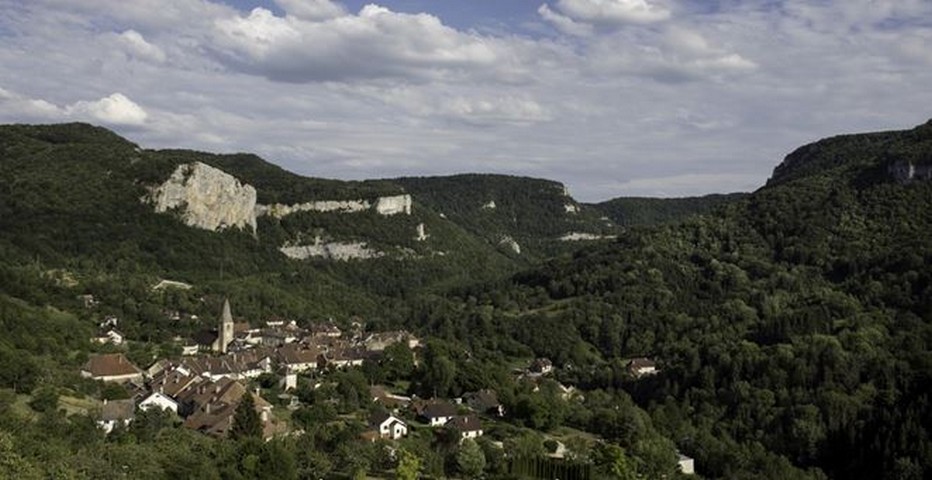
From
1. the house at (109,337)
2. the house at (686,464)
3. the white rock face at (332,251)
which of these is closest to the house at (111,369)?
the house at (109,337)

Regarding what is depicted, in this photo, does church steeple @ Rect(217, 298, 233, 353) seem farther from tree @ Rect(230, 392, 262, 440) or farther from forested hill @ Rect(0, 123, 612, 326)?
tree @ Rect(230, 392, 262, 440)

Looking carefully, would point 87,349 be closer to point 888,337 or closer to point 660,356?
point 660,356

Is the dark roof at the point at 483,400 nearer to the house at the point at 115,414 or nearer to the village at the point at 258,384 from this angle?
the village at the point at 258,384

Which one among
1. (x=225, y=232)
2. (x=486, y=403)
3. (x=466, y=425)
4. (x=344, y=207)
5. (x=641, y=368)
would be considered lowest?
(x=641, y=368)

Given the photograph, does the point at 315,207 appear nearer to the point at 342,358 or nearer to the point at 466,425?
the point at 342,358

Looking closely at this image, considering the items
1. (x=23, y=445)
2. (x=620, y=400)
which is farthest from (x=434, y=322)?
(x=23, y=445)

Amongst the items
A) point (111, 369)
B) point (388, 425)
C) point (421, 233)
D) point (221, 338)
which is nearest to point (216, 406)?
point (388, 425)

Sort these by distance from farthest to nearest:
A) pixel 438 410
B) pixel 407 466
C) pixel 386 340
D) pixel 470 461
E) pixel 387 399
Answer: pixel 386 340 < pixel 387 399 < pixel 438 410 < pixel 470 461 < pixel 407 466

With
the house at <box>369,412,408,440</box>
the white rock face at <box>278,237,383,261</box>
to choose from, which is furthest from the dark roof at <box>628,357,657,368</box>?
the white rock face at <box>278,237,383,261</box>
